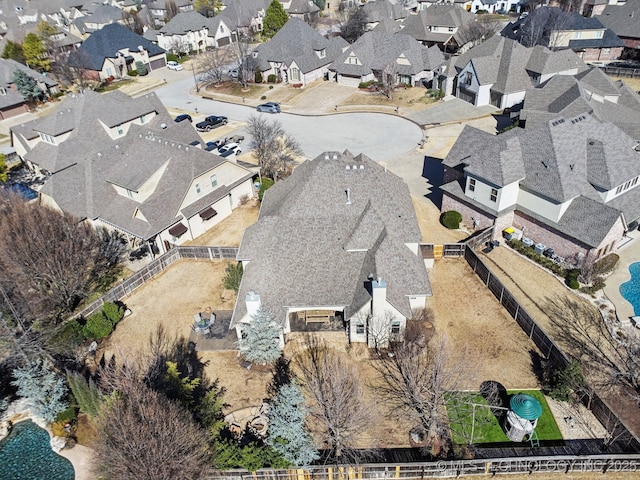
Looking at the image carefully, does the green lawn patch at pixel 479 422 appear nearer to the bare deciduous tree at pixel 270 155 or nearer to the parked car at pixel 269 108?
the bare deciduous tree at pixel 270 155

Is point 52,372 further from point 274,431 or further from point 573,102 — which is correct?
point 573,102

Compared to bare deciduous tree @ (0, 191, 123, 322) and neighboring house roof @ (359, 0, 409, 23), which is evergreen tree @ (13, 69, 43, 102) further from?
neighboring house roof @ (359, 0, 409, 23)

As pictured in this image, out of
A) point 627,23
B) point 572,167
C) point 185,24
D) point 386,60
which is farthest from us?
point 185,24

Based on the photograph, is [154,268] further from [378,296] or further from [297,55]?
[297,55]

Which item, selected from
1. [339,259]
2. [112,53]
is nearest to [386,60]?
[112,53]

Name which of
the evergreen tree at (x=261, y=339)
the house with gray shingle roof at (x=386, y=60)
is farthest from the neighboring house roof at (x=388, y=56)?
the evergreen tree at (x=261, y=339)

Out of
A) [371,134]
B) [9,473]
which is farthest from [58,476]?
[371,134]
